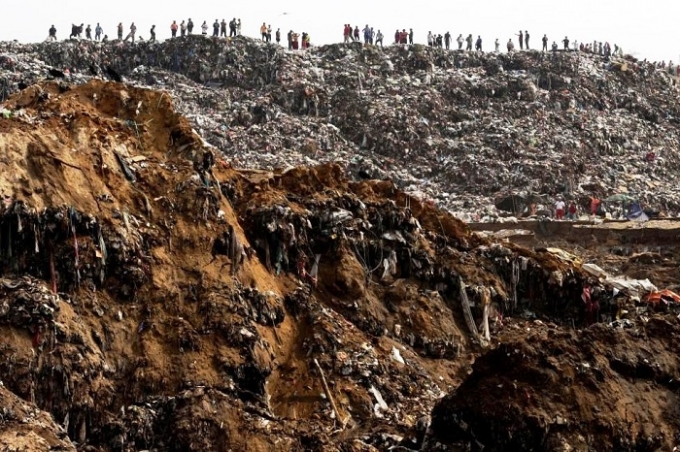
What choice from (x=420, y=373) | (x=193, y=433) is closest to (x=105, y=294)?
(x=193, y=433)

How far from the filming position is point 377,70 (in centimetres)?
3672

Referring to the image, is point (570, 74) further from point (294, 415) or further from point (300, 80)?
point (294, 415)

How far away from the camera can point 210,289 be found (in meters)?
10.1

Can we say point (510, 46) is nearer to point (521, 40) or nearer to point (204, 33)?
point (521, 40)

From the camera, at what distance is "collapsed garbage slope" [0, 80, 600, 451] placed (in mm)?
8406

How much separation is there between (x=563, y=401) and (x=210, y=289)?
4.56m

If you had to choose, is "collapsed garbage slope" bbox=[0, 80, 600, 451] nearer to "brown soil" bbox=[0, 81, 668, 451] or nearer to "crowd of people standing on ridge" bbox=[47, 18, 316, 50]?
"brown soil" bbox=[0, 81, 668, 451]

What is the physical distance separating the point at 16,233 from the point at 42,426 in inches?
108

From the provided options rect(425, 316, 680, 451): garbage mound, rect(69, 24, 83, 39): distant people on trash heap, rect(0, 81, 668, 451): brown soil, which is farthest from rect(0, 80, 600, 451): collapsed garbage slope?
rect(69, 24, 83, 39): distant people on trash heap

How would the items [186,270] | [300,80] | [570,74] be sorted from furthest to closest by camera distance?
1. [570,74]
2. [300,80]
3. [186,270]

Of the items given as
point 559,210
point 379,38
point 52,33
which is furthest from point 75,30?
point 559,210

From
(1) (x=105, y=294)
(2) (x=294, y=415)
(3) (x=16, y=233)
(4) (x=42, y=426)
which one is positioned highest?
(3) (x=16, y=233)

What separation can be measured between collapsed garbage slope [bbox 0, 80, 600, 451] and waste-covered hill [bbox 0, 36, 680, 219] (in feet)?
44.9

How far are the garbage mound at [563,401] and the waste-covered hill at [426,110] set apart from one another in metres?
18.0
